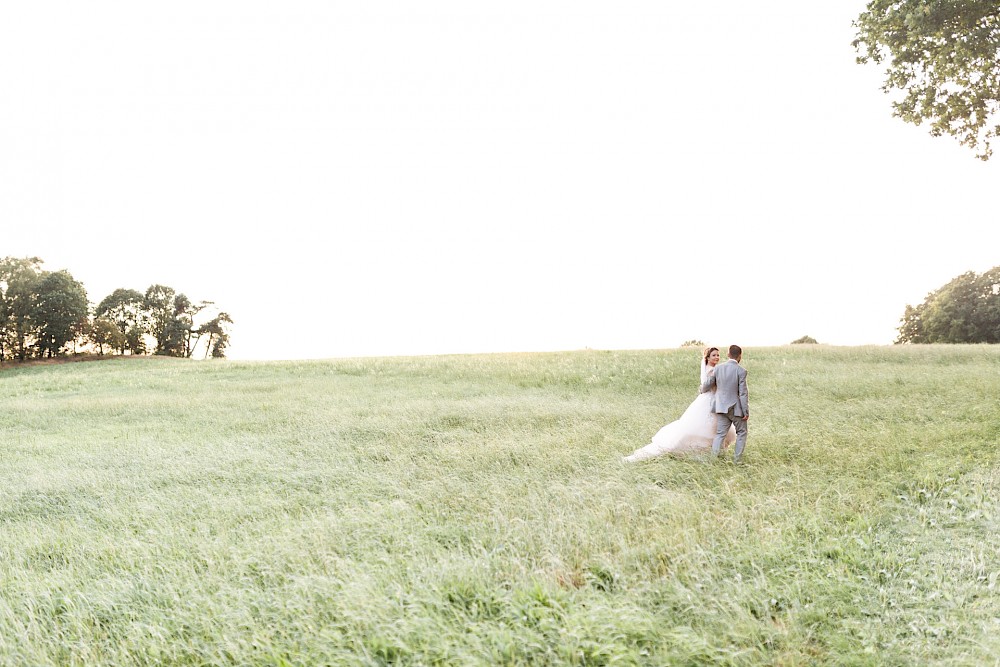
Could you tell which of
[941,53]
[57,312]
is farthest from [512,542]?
[57,312]


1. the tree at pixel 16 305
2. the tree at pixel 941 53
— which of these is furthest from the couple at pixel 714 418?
the tree at pixel 16 305

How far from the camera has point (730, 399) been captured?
11.1 meters

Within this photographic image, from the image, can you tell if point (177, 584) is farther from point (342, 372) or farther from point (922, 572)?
point (342, 372)

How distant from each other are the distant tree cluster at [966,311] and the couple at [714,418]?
50.9 meters

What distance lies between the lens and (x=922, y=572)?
6.61 m

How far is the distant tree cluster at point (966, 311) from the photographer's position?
49.1 meters

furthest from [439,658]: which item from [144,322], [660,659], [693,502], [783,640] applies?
[144,322]

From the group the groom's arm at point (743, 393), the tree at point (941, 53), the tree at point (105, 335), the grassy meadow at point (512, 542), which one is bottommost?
the grassy meadow at point (512, 542)

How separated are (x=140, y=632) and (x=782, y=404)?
17517mm

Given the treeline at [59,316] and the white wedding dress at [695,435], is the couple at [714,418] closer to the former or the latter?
the white wedding dress at [695,435]

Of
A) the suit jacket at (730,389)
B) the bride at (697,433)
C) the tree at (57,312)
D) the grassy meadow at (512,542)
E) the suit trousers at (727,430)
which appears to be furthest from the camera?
the tree at (57,312)

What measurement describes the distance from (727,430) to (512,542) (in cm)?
604

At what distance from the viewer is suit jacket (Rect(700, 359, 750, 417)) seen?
1097 cm

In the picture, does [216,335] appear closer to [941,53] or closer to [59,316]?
[59,316]
